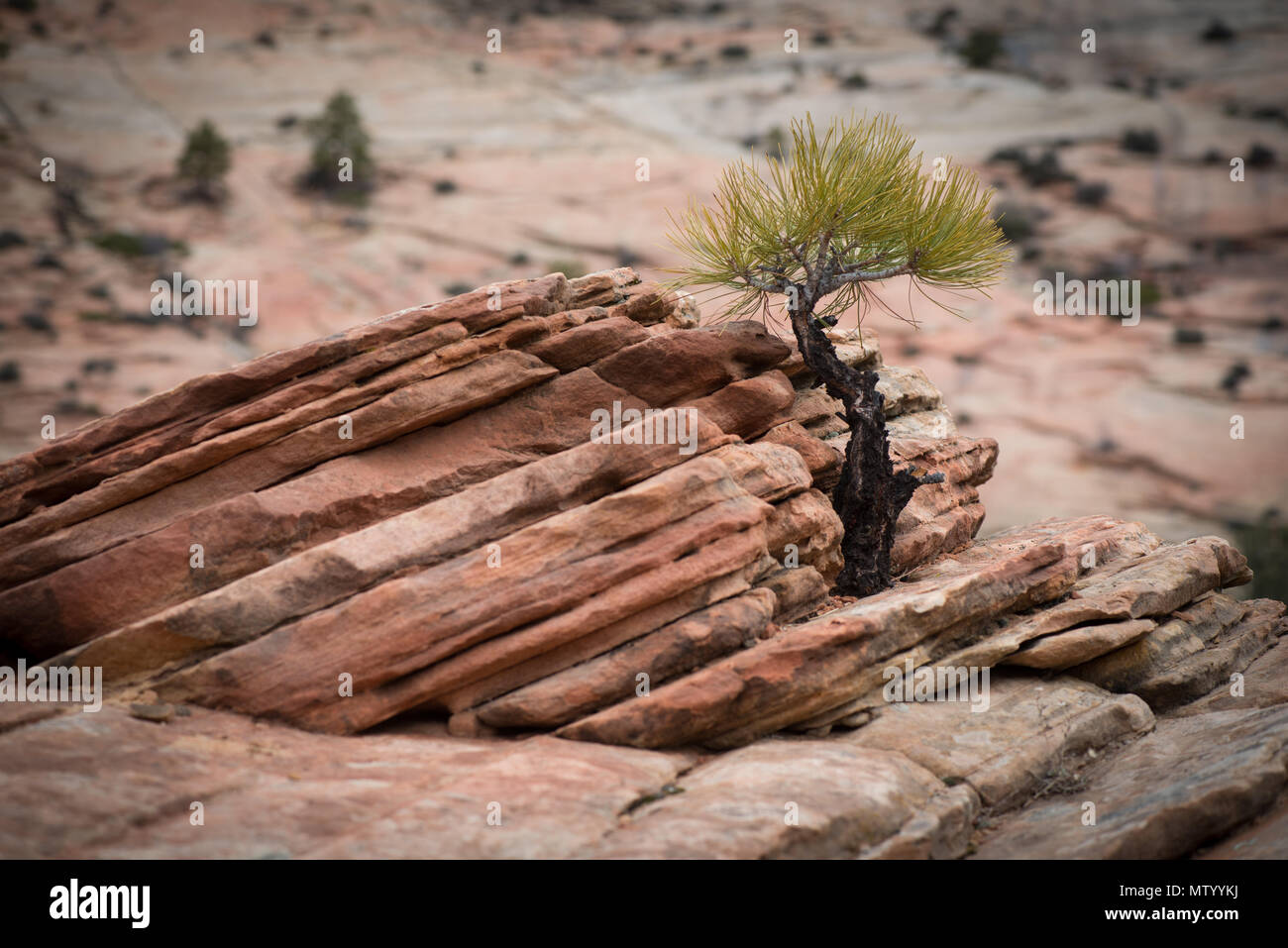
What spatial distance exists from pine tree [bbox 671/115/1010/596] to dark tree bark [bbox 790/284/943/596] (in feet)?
0.04

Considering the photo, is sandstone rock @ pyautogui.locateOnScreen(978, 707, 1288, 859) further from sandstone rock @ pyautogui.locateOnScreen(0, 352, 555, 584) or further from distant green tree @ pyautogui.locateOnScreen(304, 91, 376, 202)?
distant green tree @ pyautogui.locateOnScreen(304, 91, 376, 202)

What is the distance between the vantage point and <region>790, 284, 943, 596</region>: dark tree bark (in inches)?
473

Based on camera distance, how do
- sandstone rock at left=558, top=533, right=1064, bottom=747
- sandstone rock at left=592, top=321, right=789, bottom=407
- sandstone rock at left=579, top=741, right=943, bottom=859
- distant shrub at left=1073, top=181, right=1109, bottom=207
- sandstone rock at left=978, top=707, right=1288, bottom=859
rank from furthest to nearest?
distant shrub at left=1073, top=181, right=1109, bottom=207
sandstone rock at left=592, top=321, right=789, bottom=407
sandstone rock at left=558, top=533, right=1064, bottom=747
sandstone rock at left=978, top=707, right=1288, bottom=859
sandstone rock at left=579, top=741, right=943, bottom=859

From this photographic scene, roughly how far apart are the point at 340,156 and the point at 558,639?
63.5 metres

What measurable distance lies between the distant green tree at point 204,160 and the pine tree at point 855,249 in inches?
2271

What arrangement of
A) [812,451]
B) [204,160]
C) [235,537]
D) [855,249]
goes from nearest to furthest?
1. [235,537]
2. [812,451]
3. [855,249]
4. [204,160]

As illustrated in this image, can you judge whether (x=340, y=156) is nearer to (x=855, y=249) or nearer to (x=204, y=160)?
(x=204, y=160)

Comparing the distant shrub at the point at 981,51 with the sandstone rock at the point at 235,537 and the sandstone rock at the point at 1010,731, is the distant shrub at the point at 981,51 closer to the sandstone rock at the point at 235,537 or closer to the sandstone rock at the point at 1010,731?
the sandstone rock at the point at 1010,731

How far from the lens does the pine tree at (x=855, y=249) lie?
11938mm

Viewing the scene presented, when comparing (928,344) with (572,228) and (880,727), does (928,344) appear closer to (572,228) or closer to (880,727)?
(572,228)

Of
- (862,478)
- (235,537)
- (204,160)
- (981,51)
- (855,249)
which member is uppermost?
(981,51)

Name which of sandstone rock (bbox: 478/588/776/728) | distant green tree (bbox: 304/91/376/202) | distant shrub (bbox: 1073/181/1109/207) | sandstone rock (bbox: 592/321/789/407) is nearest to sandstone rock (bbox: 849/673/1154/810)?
sandstone rock (bbox: 478/588/776/728)

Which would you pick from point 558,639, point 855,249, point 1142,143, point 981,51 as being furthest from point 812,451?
point 981,51

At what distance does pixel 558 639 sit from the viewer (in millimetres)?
9438
